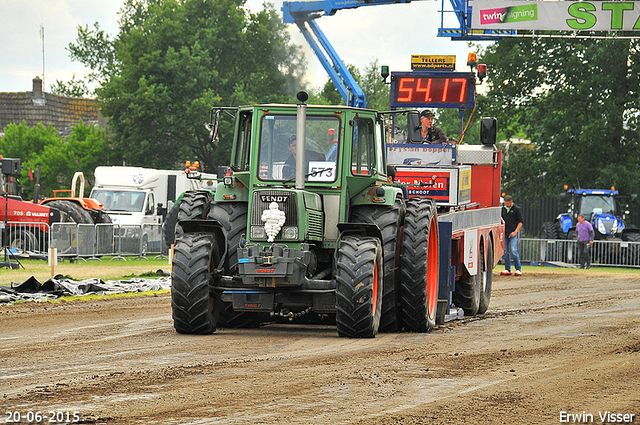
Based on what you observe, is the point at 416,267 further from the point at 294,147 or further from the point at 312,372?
the point at 312,372

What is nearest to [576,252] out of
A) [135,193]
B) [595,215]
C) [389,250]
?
[595,215]

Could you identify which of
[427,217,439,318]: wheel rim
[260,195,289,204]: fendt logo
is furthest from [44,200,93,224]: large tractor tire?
[260,195,289,204]: fendt logo

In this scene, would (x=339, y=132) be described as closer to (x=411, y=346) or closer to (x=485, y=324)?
(x=411, y=346)

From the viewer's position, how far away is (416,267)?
1071 centimetres

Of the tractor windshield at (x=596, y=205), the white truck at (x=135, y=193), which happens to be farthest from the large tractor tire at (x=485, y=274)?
the tractor windshield at (x=596, y=205)

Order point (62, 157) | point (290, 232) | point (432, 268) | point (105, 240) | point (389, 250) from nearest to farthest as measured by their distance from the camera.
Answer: point (290, 232)
point (389, 250)
point (432, 268)
point (105, 240)
point (62, 157)

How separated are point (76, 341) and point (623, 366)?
556 centimetres

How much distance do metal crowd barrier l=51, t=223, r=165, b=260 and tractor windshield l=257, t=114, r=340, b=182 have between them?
15.1 meters

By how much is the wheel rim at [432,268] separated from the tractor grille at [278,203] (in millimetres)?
2267

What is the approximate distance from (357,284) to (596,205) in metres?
24.9

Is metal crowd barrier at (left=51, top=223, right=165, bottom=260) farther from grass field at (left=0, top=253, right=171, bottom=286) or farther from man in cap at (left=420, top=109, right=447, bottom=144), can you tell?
man in cap at (left=420, top=109, right=447, bottom=144)

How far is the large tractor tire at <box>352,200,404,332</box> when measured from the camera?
10.6m

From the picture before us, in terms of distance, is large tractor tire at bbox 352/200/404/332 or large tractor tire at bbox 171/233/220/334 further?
large tractor tire at bbox 352/200/404/332

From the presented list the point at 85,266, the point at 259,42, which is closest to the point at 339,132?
the point at 85,266
